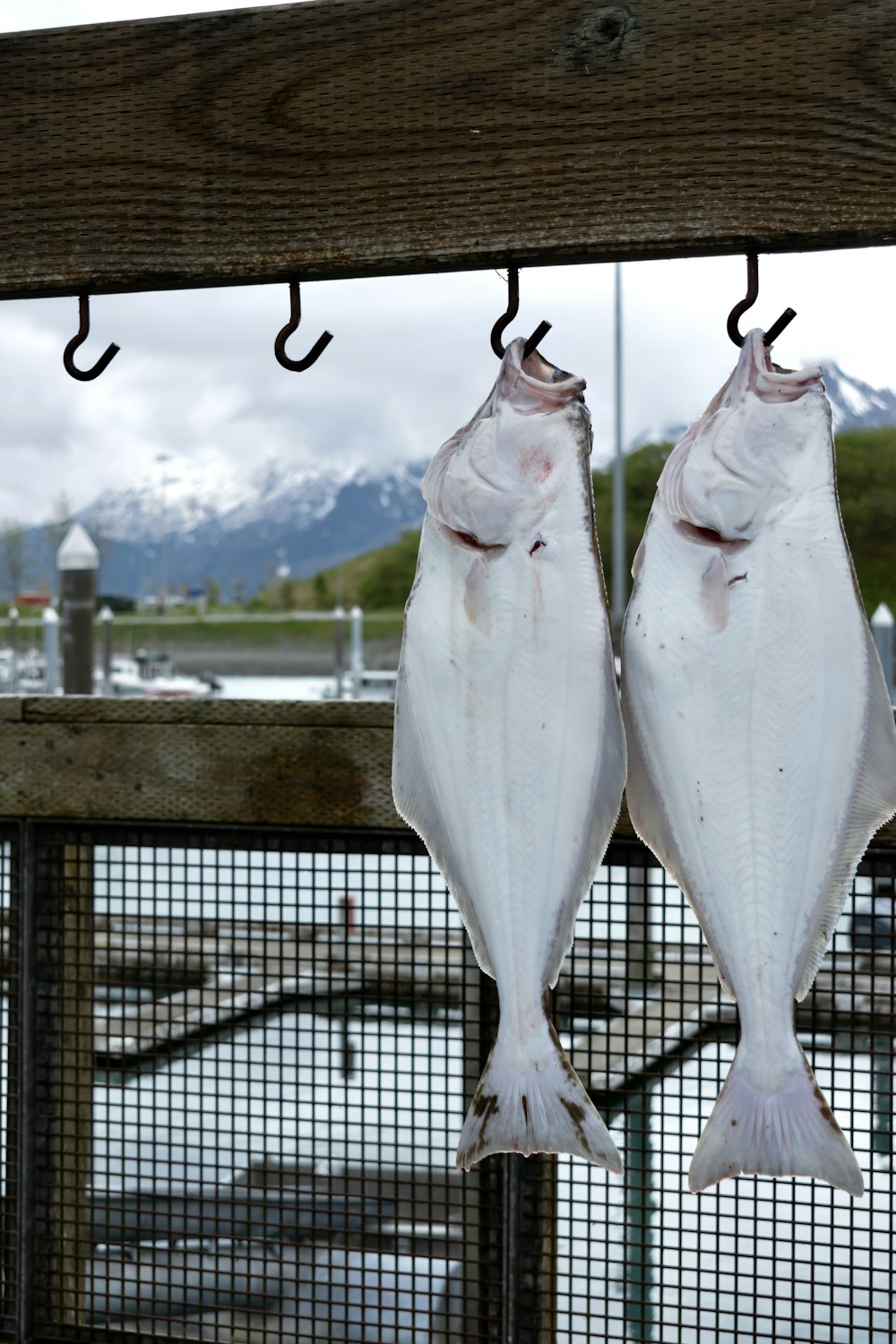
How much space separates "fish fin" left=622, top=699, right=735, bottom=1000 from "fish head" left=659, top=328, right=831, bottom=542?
20 cm

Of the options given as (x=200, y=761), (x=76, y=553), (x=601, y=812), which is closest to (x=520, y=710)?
(x=601, y=812)

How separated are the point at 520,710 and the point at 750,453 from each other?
0.35 meters

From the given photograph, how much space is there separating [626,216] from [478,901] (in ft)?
2.61

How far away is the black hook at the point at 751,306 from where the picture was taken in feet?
4.18

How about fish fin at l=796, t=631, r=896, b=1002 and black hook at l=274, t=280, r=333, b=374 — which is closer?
fish fin at l=796, t=631, r=896, b=1002

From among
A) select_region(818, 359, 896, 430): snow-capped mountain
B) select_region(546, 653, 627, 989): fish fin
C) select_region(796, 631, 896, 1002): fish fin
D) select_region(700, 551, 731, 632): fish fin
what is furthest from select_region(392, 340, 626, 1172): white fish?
select_region(818, 359, 896, 430): snow-capped mountain

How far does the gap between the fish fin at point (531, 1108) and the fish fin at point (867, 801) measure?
0.25 meters

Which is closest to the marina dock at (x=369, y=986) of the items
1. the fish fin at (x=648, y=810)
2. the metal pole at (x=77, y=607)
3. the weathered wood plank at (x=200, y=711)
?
the weathered wood plank at (x=200, y=711)

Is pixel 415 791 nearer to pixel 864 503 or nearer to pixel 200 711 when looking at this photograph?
pixel 200 711

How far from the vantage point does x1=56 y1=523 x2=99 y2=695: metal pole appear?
858 cm

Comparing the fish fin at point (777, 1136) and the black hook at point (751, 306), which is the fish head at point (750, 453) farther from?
the fish fin at point (777, 1136)

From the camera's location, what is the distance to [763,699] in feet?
4.00

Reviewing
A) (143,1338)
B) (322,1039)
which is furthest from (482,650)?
(322,1039)

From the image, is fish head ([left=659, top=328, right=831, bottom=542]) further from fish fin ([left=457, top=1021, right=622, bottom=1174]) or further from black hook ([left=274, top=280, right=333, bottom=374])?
fish fin ([left=457, top=1021, right=622, bottom=1174])
